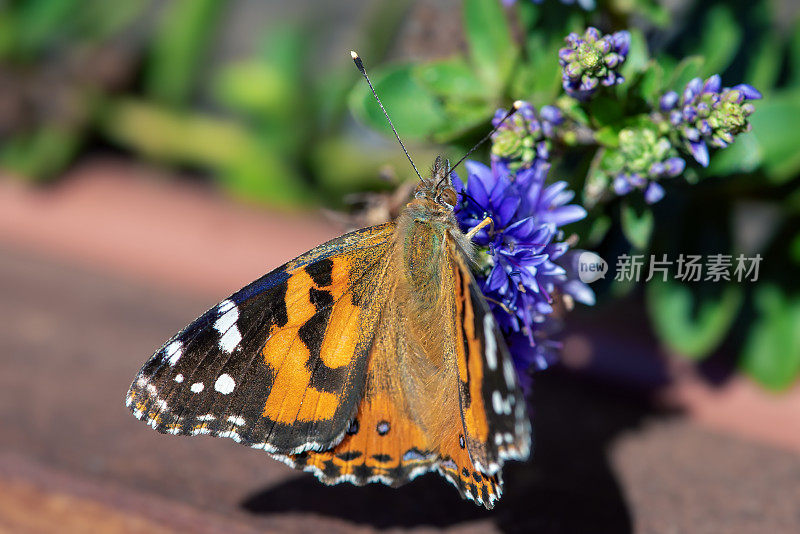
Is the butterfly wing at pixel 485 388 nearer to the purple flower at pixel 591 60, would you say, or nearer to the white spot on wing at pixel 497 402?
the white spot on wing at pixel 497 402

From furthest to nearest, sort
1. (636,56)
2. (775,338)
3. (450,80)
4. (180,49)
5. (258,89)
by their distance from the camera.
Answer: (180,49)
(258,89)
(775,338)
(450,80)
(636,56)

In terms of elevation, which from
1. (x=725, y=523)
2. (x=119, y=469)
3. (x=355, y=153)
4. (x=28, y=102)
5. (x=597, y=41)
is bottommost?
(x=725, y=523)

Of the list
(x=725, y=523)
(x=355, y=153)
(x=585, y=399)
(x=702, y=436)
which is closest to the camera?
(x=725, y=523)

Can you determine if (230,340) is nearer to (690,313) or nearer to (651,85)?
(651,85)

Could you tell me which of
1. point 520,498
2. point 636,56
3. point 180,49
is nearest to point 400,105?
point 636,56

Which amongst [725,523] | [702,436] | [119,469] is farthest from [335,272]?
[702,436]

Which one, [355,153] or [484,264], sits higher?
[355,153]

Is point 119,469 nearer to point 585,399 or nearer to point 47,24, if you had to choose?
point 585,399
